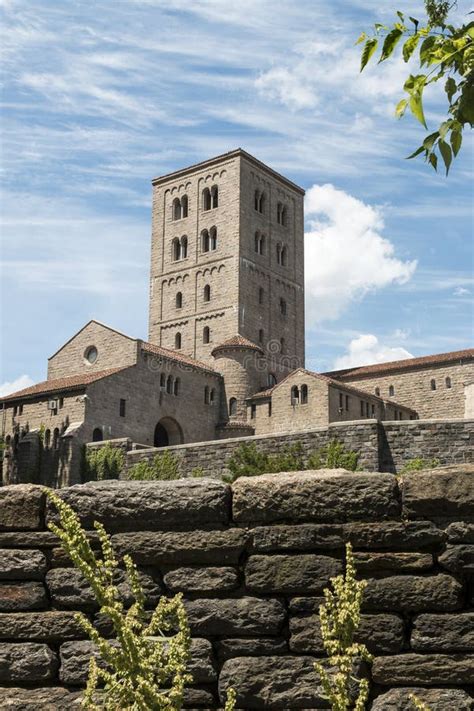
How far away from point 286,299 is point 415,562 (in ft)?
202

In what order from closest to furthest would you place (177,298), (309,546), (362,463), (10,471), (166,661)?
(166,661), (309,546), (362,463), (10,471), (177,298)

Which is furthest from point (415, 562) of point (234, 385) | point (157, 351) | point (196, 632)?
point (234, 385)

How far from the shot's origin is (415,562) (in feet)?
16.6

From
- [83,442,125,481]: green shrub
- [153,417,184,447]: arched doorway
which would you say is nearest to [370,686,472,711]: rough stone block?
[83,442,125,481]: green shrub

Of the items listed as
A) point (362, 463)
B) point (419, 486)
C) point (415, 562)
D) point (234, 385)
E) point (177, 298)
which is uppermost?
point (177, 298)

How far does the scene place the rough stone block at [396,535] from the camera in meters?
5.08

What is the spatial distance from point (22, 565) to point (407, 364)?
5264 cm

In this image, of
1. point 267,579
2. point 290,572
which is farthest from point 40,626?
point 290,572

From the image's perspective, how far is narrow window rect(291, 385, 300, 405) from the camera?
154ft

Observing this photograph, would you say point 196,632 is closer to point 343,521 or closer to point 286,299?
point 343,521

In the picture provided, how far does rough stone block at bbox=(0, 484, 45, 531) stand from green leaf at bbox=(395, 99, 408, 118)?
10.8ft

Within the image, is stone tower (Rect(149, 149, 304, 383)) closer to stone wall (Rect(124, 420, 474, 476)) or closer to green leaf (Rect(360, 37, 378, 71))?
stone wall (Rect(124, 420, 474, 476))

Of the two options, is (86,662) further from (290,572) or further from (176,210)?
(176,210)

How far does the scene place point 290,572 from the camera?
5160 mm
